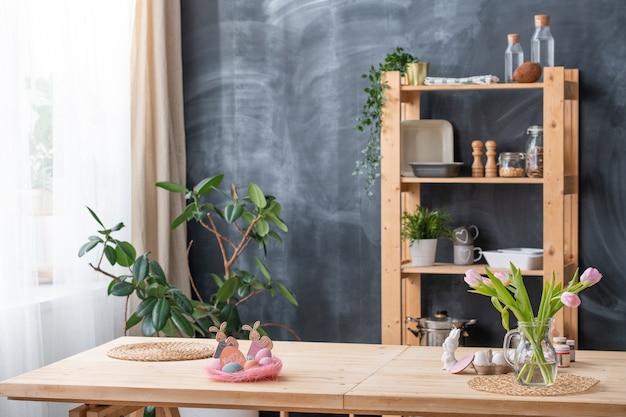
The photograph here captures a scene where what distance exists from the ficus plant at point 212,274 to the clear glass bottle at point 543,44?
1.31m

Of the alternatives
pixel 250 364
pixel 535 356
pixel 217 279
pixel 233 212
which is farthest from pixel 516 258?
pixel 250 364

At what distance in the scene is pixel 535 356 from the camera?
264cm

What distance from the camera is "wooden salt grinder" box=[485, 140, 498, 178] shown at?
13.7ft

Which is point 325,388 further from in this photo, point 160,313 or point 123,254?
point 123,254

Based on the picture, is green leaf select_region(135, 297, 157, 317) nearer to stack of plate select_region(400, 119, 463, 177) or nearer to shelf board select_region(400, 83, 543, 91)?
stack of plate select_region(400, 119, 463, 177)

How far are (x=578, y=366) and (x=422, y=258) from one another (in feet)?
4.51

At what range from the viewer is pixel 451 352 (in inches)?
112

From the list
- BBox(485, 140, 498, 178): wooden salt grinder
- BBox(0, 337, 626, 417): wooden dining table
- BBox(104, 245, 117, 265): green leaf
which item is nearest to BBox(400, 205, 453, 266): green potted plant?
BBox(485, 140, 498, 178): wooden salt grinder

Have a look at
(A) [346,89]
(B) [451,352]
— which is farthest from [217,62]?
(B) [451,352]

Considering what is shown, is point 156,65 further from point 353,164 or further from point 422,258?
point 422,258

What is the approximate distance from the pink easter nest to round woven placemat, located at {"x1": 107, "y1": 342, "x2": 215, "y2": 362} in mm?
334

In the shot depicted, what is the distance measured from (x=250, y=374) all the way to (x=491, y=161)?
1.87 m

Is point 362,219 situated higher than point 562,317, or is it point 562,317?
point 362,219

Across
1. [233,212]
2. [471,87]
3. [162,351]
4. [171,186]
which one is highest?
[471,87]
